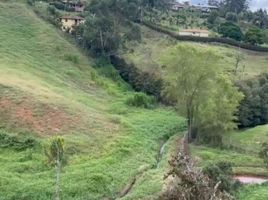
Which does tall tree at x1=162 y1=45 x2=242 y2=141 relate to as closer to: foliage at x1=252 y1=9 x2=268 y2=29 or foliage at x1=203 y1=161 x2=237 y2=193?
foliage at x1=203 y1=161 x2=237 y2=193

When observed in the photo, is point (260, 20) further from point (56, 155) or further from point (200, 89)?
point (56, 155)

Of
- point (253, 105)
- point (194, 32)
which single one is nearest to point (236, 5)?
point (194, 32)

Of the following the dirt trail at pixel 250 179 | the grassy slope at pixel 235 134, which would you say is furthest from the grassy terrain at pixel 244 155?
the dirt trail at pixel 250 179

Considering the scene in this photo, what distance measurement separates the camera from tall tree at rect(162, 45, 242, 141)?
4372 cm

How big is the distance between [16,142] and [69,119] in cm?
587

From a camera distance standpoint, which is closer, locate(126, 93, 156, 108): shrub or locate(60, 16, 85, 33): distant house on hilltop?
locate(126, 93, 156, 108): shrub

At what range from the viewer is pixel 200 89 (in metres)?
44.6

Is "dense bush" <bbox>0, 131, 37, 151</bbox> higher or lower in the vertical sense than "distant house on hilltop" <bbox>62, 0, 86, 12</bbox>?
lower


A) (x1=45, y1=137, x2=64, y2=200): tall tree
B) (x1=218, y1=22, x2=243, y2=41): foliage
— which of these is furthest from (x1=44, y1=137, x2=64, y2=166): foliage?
(x1=218, y1=22, x2=243, y2=41): foliage

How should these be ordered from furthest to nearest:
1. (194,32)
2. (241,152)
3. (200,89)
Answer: (194,32) → (200,89) → (241,152)

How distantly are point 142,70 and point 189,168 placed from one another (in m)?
45.0

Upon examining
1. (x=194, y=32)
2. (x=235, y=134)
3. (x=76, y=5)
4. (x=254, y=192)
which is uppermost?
(x=76, y=5)

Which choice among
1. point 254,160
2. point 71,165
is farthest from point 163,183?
point 254,160

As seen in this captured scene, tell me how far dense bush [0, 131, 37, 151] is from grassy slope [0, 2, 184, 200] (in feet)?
2.13
